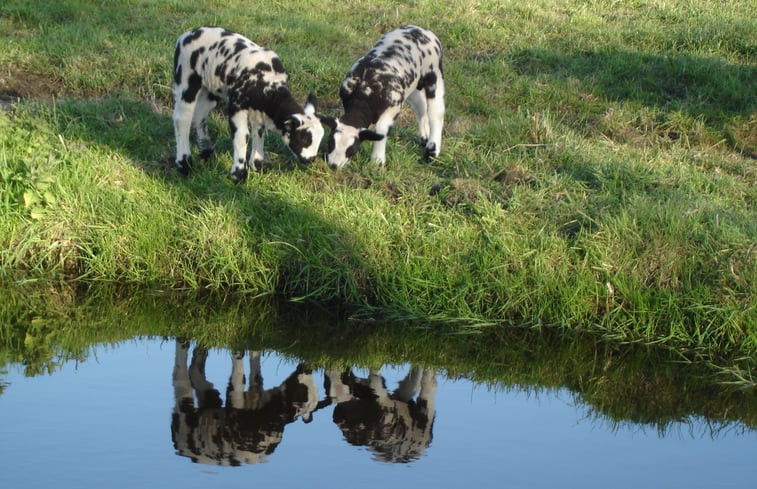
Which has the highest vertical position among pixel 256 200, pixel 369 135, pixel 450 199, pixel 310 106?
pixel 310 106

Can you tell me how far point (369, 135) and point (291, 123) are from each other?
76 cm

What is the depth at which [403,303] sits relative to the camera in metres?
9.09

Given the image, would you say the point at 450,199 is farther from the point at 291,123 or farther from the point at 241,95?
the point at 241,95

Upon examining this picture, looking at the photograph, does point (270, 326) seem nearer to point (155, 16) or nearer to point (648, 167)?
point (648, 167)

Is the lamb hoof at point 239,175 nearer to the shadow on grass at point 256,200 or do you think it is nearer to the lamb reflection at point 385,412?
the shadow on grass at point 256,200

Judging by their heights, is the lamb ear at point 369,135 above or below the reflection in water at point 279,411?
above

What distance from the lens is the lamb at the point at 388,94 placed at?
420 inches

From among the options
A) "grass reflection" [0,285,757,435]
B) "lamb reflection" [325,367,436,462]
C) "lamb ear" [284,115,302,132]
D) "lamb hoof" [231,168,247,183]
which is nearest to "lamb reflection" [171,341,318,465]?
"lamb reflection" [325,367,436,462]

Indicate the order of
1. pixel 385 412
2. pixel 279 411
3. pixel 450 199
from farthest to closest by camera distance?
pixel 450 199 → pixel 385 412 → pixel 279 411

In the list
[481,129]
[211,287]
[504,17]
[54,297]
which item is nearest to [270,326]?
[211,287]

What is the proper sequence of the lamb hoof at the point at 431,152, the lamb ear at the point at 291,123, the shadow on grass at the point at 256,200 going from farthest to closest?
the lamb hoof at the point at 431,152, the lamb ear at the point at 291,123, the shadow on grass at the point at 256,200

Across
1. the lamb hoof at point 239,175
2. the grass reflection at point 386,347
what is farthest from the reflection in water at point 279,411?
the lamb hoof at point 239,175

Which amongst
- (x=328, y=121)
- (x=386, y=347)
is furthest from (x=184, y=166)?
(x=386, y=347)

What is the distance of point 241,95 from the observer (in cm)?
1043
